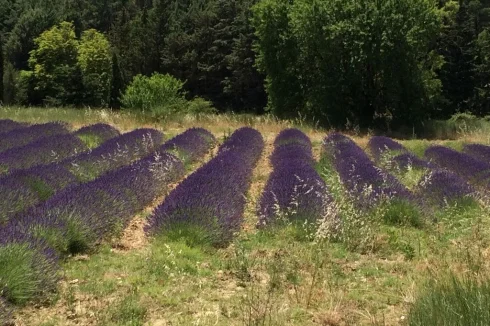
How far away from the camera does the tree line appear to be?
24.2m

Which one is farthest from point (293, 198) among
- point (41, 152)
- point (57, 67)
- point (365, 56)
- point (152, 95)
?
point (57, 67)

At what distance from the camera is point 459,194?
7707mm

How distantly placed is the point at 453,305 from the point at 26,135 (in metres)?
13.1

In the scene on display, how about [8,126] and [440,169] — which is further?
[8,126]

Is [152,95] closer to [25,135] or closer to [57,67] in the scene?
[25,135]

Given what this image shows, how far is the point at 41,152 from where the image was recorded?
1084cm

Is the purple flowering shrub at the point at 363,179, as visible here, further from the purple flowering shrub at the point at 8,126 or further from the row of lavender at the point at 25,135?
the purple flowering shrub at the point at 8,126

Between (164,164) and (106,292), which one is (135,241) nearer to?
(106,292)

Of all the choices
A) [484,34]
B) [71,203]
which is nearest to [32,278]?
[71,203]

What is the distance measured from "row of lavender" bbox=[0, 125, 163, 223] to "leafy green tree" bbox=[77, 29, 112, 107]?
40285 millimetres

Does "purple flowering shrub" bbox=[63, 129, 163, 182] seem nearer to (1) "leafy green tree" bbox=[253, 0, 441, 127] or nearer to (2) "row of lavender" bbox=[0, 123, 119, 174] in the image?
(2) "row of lavender" bbox=[0, 123, 119, 174]

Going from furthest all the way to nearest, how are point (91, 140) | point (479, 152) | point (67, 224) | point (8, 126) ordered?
point (8, 126) → point (479, 152) → point (91, 140) → point (67, 224)

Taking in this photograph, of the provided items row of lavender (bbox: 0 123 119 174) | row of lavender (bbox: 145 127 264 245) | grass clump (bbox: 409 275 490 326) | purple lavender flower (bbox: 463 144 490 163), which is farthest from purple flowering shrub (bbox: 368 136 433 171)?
row of lavender (bbox: 0 123 119 174)

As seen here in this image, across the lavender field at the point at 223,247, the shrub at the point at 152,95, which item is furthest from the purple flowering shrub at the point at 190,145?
the shrub at the point at 152,95
